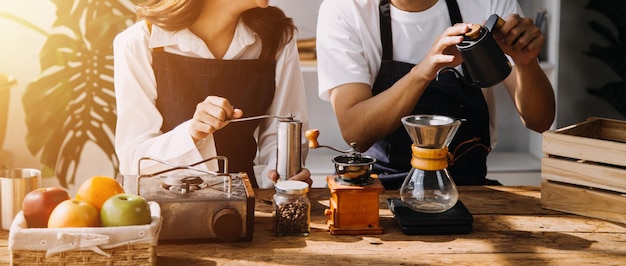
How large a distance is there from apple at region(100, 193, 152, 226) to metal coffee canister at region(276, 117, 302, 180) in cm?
57

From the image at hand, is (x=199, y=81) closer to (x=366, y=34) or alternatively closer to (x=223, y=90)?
(x=223, y=90)

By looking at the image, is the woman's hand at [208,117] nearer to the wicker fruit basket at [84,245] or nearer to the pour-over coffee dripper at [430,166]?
the pour-over coffee dripper at [430,166]

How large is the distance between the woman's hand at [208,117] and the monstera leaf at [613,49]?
82.7 inches

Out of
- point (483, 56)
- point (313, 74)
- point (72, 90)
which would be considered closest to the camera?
point (483, 56)

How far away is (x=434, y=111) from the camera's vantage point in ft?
9.16

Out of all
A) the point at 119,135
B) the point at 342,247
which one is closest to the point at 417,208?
the point at 342,247

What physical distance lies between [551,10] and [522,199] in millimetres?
1743

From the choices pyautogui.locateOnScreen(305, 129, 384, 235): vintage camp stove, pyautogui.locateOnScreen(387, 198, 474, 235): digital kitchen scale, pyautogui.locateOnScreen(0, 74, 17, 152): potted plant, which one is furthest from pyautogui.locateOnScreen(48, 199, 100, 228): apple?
pyautogui.locateOnScreen(0, 74, 17, 152): potted plant

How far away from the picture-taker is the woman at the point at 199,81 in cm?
264

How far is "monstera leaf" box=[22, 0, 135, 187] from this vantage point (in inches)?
126

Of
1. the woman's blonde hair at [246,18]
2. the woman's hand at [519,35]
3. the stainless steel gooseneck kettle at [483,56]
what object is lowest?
the stainless steel gooseneck kettle at [483,56]

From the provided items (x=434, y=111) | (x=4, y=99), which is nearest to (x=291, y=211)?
(x=434, y=111)

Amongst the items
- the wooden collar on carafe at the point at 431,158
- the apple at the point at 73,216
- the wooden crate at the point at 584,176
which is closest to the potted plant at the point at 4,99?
the apple at the point at 73,216

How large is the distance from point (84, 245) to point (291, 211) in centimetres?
52
